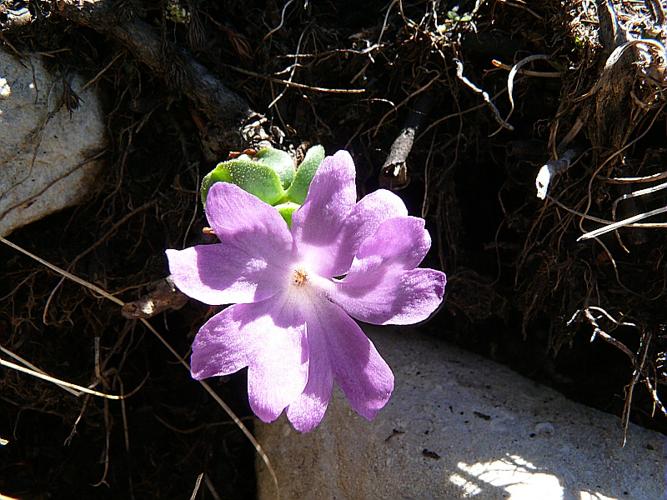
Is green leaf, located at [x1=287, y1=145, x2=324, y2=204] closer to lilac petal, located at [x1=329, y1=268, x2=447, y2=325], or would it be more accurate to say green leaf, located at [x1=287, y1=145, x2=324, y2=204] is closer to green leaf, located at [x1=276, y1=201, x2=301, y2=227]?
green leaf, located at [x1=276, y1=201, x2=301, y2=227]

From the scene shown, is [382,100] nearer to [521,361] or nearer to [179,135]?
[179,135]

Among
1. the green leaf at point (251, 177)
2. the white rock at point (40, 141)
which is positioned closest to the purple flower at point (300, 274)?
the green leaf at point (251, 177)

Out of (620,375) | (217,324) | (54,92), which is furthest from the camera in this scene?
(620,375)

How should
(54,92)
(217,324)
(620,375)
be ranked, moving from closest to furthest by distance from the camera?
(217,324) < (54,92) < (620,375)

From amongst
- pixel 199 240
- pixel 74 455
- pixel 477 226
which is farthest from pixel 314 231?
pixel 74 455

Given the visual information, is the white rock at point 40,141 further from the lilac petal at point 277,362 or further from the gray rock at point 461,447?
the gray rock at point 461,447

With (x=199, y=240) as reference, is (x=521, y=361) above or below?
below
